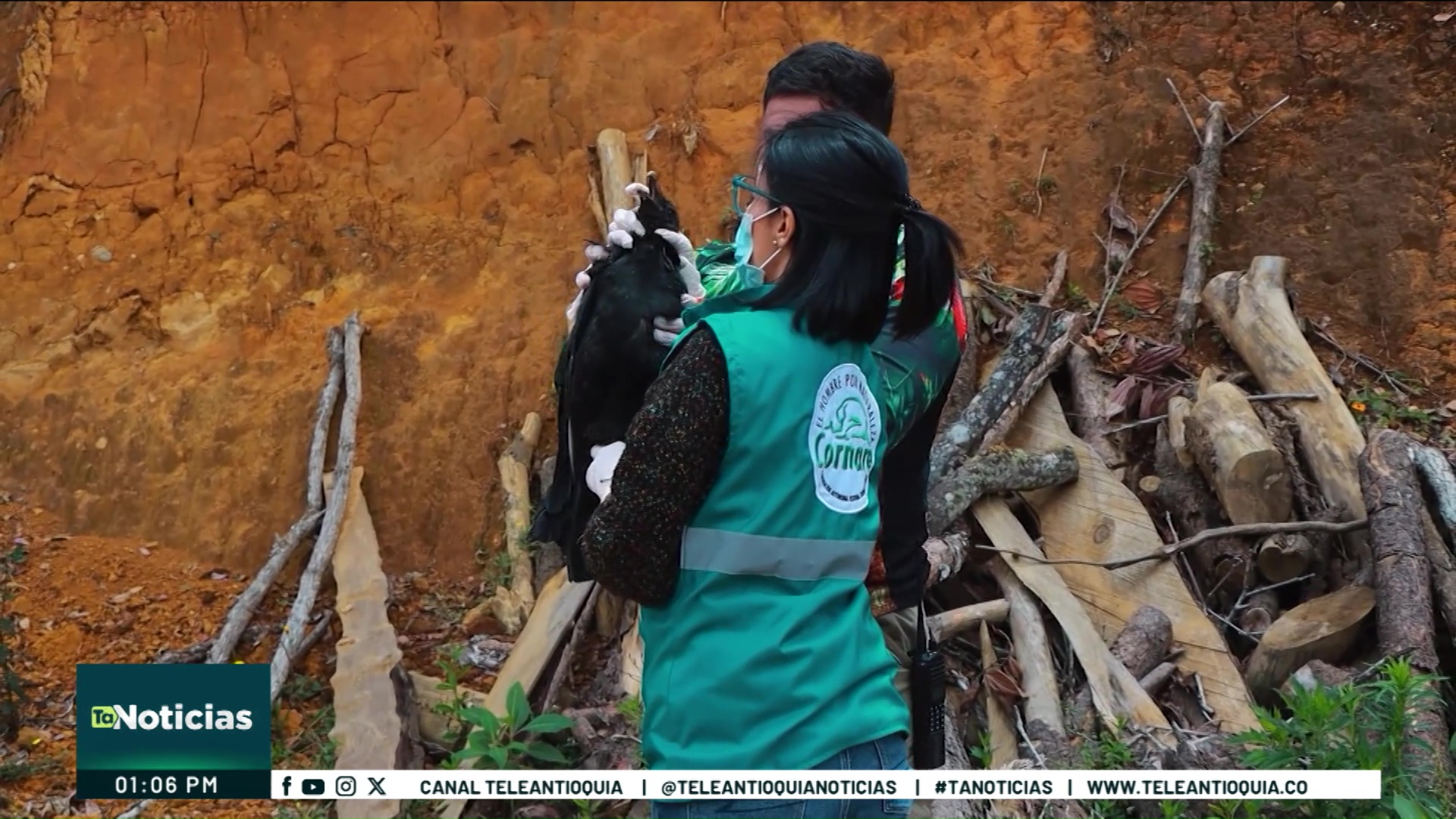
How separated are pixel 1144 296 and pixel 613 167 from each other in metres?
2.35

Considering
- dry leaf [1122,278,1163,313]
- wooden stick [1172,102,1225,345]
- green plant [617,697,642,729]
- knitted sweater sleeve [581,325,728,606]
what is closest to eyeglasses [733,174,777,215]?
knitted sweater sleeve [581,325,728,606]

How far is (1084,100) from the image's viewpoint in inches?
217

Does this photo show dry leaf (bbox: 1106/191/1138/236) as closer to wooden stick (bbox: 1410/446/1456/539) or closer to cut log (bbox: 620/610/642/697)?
wooden stick (bbox: 1410/446/1456/539)

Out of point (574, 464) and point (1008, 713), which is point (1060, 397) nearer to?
point (1008, 713)

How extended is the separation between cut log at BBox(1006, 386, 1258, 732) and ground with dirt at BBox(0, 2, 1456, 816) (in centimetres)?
82

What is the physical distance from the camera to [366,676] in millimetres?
4176

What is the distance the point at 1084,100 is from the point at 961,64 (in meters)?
0.60

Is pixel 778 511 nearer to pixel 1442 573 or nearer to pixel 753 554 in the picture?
pixel 753 554

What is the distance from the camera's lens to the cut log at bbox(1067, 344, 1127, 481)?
4441 mm

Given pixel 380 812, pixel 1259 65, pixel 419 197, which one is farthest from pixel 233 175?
pixel 1259 65

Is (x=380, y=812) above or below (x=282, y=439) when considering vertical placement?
below

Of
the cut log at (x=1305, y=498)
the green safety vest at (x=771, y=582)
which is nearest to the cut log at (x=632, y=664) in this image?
the cut log at (x=1305, y=498)

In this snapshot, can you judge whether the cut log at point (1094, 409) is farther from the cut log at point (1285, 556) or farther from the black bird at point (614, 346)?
the black bird at point (614, 346)

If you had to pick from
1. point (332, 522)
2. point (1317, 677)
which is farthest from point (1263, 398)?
point (332, 522)
